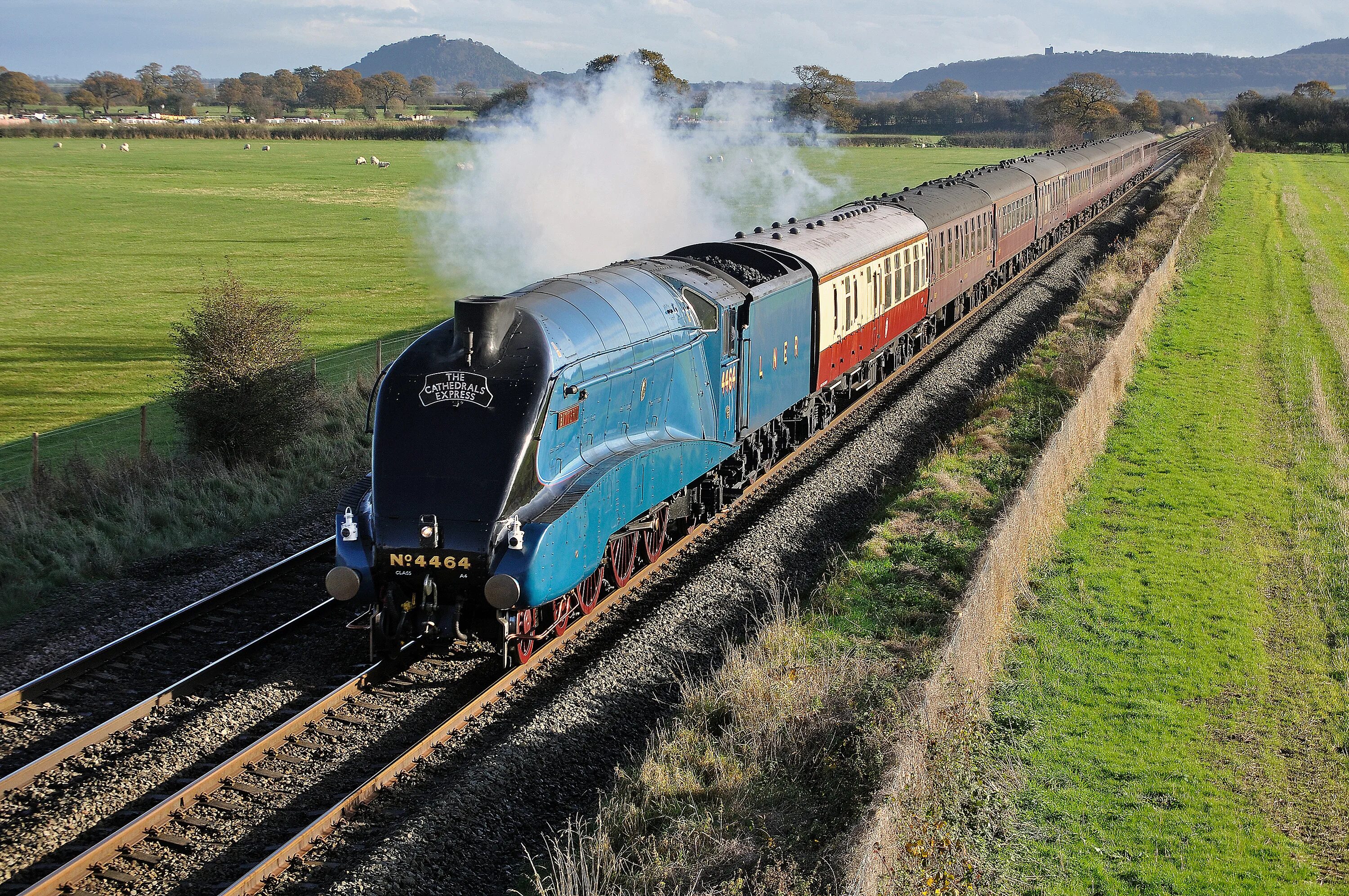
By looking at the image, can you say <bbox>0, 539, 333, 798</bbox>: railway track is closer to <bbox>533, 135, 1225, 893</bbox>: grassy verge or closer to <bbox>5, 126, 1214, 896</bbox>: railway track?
<bbox>5, 126, 1214, 896</bbox>: railway track

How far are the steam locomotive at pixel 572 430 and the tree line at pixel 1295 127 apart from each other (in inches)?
4469

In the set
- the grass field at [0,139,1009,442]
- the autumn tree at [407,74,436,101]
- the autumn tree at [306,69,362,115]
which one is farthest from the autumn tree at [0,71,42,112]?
the grass field at [0,139,1009,442]

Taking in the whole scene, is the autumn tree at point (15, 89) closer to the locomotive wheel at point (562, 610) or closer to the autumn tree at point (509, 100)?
the autumn tree at point (509, 100)

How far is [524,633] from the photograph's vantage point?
10625 millimetres

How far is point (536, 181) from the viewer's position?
28969mm


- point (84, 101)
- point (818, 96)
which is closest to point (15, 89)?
point (84, 101)

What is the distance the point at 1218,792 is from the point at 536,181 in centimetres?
2355

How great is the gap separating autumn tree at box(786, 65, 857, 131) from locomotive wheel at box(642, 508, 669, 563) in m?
41.2

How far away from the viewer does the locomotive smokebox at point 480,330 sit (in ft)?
33.6

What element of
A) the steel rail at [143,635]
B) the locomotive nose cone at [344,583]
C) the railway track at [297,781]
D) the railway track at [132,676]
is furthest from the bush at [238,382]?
the locomotive nose cone at [344,583]

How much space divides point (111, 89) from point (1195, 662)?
211 meters

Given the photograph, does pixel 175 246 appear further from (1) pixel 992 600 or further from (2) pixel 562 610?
(1) pixel 992 600

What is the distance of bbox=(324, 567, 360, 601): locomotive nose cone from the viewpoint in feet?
32.7

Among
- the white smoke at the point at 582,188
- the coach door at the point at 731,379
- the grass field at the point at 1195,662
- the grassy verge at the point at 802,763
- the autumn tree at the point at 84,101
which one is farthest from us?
the autumn tree at the point at 84,101
